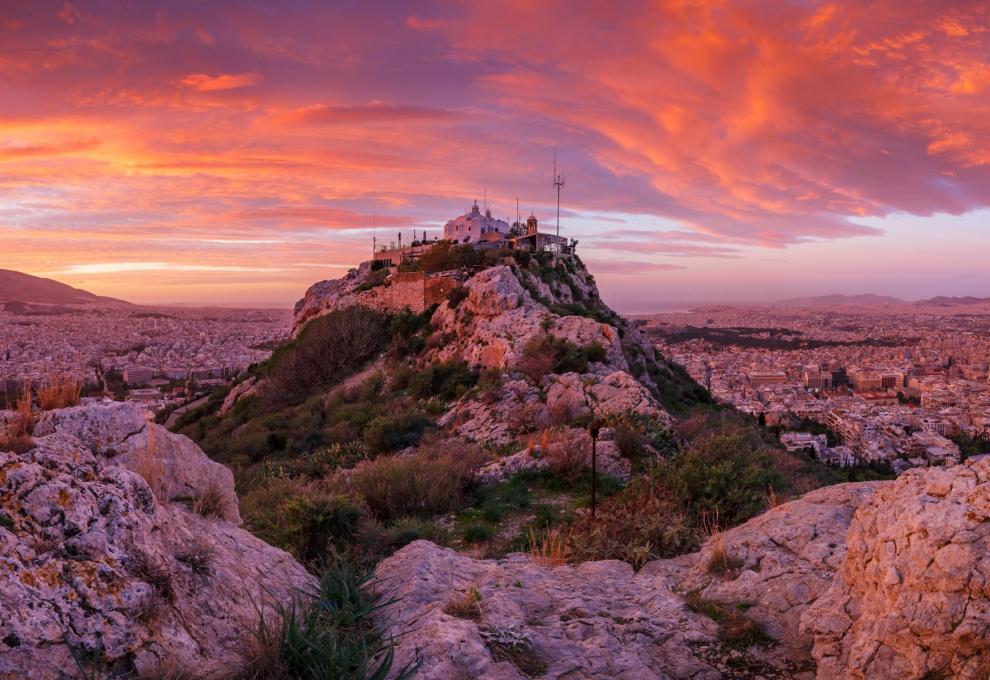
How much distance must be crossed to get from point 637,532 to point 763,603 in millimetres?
1969

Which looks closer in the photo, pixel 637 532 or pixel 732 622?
pixel 732 622

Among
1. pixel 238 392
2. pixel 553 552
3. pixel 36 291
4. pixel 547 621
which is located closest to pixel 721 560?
pixel 553 552

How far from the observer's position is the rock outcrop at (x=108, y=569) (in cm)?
242

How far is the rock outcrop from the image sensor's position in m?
2.42

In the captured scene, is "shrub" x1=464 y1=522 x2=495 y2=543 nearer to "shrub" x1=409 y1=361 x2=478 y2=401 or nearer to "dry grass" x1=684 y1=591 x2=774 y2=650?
"dry grass" x1=684 y1=591 x2=774 y2=650

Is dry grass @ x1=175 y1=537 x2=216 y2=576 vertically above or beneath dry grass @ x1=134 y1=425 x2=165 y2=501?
beneath

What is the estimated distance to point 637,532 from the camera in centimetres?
639

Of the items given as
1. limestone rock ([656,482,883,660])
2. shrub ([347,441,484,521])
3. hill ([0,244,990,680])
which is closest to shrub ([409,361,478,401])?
hill ([0,244,990,680])

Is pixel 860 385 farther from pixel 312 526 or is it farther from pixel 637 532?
pixel 312 526

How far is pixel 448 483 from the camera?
29.1 ft

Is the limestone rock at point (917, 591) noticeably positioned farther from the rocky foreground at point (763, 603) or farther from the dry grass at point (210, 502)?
the dry grass at point (210, 502)

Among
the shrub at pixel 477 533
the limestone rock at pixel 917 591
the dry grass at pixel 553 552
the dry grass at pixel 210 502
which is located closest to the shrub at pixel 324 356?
the shrub at pixel 477 533

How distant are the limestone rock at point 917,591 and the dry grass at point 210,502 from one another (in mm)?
4138

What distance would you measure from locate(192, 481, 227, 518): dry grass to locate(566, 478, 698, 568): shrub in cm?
348
